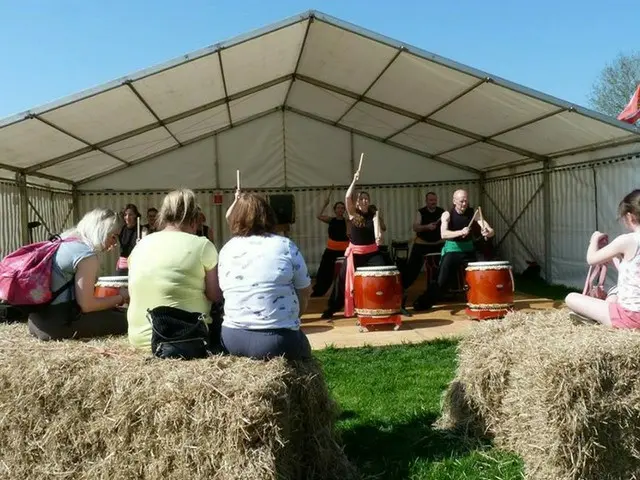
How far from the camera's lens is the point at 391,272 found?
636 cm

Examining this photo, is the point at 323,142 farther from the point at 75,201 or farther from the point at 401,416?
the point at 401,416

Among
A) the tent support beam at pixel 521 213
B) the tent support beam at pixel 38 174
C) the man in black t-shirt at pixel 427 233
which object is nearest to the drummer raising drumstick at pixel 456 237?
the man in black t-shirt at pixel 427 233

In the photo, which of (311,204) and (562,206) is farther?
(311,204)

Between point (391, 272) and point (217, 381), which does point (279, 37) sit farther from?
point (217, 381)

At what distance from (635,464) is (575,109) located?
5.34 meters

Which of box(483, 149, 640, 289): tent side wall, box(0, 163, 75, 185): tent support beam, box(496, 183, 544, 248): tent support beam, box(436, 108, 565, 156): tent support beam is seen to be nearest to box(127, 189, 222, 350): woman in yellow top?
box(436, 108, 565, 156): tent support beam

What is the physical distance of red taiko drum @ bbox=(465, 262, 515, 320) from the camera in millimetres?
6480

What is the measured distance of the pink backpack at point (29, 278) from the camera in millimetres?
3121

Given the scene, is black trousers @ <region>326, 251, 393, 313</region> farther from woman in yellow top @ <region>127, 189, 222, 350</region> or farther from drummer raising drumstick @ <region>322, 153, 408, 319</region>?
woman in yellow top @ <region>127, 189, 222, 350</region>

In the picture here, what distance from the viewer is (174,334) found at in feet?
8.95

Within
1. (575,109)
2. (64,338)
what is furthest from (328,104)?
(64,338)

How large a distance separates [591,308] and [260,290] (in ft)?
5.51

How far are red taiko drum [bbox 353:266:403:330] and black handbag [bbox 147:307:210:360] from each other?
3.71 m

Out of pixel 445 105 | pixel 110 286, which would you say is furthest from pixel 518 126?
pixel 110 286
